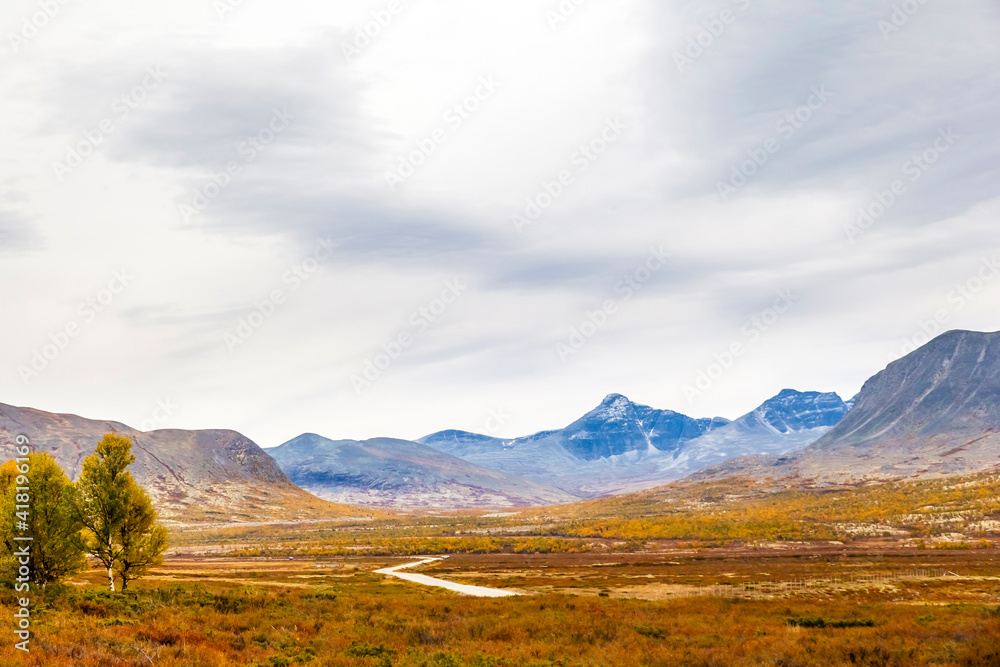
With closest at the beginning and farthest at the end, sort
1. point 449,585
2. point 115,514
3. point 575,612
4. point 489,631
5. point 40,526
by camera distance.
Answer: point 489,631 → point 40,526 → point 575,612 → point 115,514 → point 449,585

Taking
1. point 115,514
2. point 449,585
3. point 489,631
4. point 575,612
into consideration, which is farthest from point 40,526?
point 449,585

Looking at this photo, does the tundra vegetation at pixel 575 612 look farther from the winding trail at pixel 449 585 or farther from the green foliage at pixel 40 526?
the winding trail at pixel 449 585

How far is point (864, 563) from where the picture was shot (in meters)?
73.2

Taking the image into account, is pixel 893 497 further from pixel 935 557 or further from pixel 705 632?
pixel 705 632

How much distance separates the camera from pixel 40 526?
119ft

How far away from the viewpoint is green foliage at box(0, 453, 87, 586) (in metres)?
35.8

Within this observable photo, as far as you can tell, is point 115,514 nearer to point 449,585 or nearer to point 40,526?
point 40,526

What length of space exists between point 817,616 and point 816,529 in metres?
90.4

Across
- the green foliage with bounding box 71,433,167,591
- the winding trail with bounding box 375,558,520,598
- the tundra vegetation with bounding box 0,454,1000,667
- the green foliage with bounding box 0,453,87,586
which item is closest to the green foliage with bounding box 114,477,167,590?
the green foliage with bounding box 71,433,167,591

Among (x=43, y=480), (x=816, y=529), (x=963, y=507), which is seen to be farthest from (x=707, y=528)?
(x=43, y=480)

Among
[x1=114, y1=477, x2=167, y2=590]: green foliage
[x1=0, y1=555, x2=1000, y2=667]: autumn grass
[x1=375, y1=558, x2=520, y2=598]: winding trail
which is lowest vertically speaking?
[x1=375, y1=558, x2=520, y2=598]: winding trail

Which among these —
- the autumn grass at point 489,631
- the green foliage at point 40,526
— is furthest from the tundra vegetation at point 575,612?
the green foliage at point 40,526

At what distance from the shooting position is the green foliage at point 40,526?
35781 mm

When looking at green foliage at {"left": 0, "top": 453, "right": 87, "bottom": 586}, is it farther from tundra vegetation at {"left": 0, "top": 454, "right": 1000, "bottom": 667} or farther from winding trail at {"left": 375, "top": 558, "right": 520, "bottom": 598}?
winding trail at {"left": 375, "top": 558, "right": 520, "bottom": 598}
